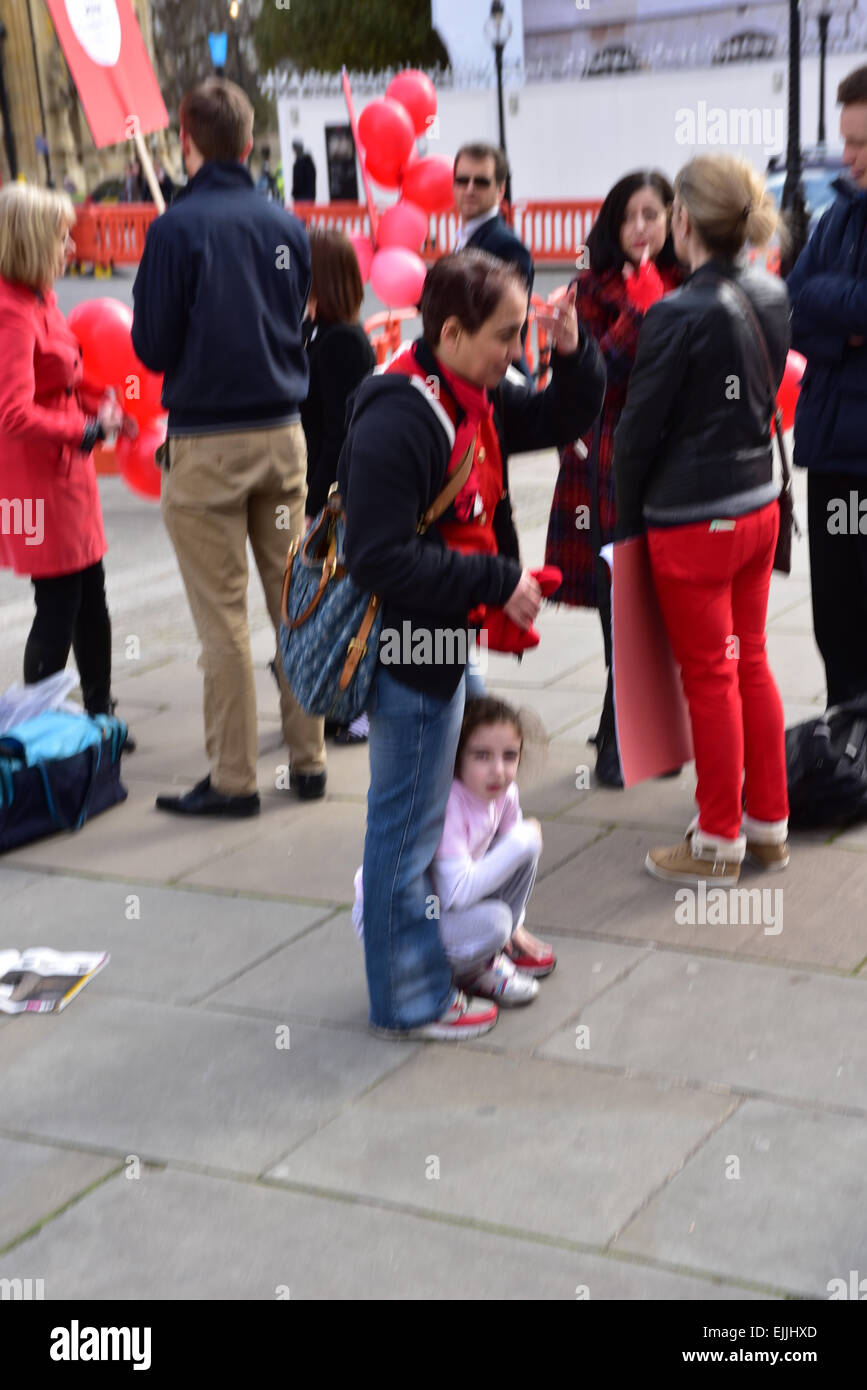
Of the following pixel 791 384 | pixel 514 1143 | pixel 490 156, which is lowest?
pixel 514 1143

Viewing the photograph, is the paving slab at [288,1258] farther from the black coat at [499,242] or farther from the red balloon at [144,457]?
the black coat at [499,242]

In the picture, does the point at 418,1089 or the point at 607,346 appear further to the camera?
the point at 607,346

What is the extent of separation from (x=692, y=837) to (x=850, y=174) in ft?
6.73

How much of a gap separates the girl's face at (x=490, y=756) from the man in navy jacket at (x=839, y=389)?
68.6 inches

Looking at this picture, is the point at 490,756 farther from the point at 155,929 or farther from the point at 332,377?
the point at 332,377

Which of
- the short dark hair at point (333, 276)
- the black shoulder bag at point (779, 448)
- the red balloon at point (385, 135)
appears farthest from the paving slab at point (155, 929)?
the red balloon at point (385, 135)

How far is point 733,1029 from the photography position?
3758 mm

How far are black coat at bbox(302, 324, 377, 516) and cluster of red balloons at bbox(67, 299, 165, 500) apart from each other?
0.60 m

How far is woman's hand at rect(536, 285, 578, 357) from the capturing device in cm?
348

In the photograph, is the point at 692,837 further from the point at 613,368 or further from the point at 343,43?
the point at 343,43

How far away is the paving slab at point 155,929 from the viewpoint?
13.8 ft

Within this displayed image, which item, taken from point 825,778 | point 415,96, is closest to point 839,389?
point 825,778

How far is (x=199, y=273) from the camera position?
484cm

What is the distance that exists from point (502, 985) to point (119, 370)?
127 inches
